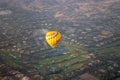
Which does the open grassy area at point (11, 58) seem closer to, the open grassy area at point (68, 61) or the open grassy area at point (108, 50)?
the open grassy area at point (68, 61)

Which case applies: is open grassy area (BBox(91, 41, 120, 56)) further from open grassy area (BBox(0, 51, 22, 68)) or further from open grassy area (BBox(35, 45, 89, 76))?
open grassy area (BBox(0, 51, 22, 68))

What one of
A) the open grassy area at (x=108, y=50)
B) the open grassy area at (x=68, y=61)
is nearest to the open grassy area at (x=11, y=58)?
the open grassy area at (x=68, y=61)

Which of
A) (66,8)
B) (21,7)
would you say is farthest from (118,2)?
(21,7)

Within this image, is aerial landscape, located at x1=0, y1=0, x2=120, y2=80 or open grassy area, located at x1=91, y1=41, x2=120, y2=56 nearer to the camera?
aerial landscape, located at x1=0, y1=0, x2=120, y2=80

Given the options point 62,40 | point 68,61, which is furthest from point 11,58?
point 62,40

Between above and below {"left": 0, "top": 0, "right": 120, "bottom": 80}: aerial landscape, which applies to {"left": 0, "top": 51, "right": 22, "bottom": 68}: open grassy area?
above

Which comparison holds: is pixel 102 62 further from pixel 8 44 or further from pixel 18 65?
pixel 8 44

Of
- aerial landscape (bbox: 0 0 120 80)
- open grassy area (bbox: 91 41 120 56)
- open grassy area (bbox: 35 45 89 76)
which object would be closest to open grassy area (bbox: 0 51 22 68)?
aerial landscape (bbox: 0 0 120 80)

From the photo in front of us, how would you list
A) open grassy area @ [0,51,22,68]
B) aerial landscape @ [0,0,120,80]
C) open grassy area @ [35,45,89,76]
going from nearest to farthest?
aerial landscape @ [0,0,120,80], open grassy area @ [35,45,89,76], open grassy area @ [0,51,22,68]

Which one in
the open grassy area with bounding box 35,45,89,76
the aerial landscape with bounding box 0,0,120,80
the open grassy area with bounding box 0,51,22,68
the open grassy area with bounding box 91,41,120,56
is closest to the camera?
the aerial landscape with bounding box 0,0,120,80
